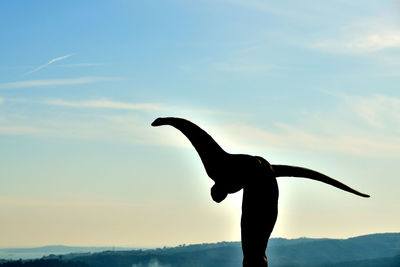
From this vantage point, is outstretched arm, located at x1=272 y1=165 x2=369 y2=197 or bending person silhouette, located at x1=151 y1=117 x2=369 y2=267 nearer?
bending person silhouette, located at x1=151 y1=117 x2=369 y2=267

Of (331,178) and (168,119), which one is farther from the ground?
(168,119)

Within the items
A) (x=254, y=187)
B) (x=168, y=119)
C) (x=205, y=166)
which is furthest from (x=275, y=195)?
(x=168, y=119)

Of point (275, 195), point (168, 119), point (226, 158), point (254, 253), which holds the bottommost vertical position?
point (254, 253)

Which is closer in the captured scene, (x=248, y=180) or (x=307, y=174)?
(x=248, y=180)

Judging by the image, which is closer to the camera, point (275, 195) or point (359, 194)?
point (275, 195)

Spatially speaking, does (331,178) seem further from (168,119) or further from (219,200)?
(168,119)

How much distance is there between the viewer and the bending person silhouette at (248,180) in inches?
490

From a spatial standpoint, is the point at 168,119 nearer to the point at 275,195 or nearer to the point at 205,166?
the point at 205,166

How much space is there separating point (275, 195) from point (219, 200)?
120cm

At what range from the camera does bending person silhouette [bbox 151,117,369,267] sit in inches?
490

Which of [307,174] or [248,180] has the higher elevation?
[307,174]

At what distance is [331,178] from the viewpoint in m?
13.5

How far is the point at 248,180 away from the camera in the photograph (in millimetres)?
12633

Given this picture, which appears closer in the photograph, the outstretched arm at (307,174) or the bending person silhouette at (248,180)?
the bending person silhouette at (248,180)
